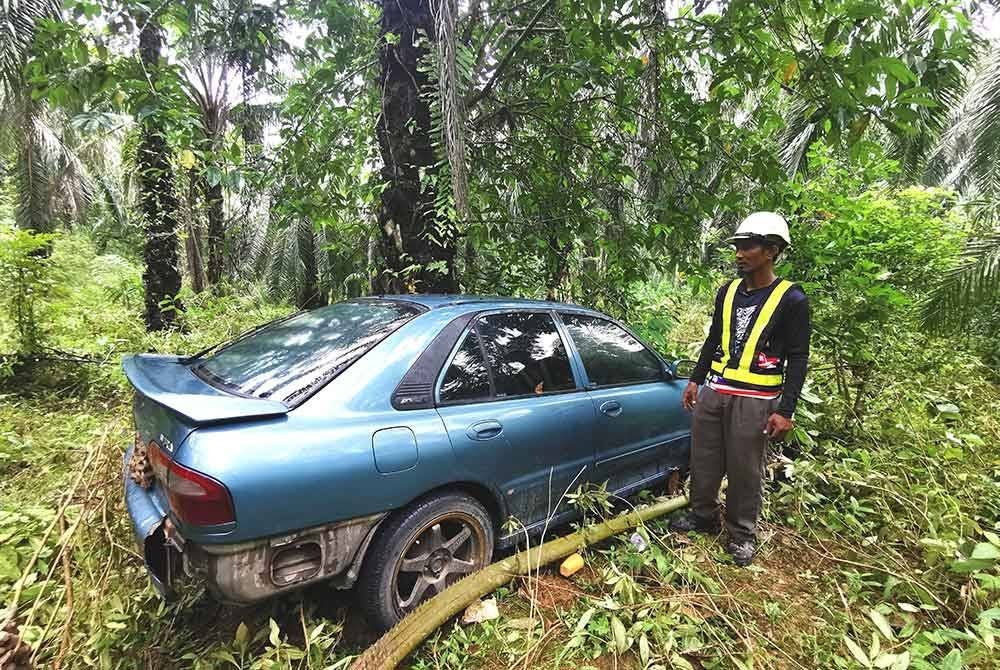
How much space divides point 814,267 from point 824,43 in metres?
1.92

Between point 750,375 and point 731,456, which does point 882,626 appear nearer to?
point 731,456

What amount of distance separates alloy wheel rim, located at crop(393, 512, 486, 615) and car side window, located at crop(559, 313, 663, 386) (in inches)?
45.4

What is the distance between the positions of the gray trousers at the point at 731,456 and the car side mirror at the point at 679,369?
49 cm

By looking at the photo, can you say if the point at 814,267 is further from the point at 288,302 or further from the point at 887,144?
the point at 288,302

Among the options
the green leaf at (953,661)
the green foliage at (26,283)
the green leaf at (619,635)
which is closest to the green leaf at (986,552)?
the green leaf at (953,661)

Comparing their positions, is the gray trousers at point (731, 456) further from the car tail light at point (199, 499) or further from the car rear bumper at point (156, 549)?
the car rear bumper at point (156, 549)

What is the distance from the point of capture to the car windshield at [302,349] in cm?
213

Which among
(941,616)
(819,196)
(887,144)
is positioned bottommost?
(941,616)

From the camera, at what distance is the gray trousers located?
2.78m

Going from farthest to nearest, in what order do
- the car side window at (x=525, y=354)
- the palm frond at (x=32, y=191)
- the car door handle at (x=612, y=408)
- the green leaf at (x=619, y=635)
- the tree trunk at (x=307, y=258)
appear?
the tree trunk at (x=307, y=258), the palm frond at (x=32, y=191), the car door handle at (x=612, y=408), the car side window at (x=525, y=354), the green leaf at (x=619, y=635)

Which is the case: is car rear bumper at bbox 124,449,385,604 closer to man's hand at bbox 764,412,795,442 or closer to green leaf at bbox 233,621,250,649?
green leaf at bbox 233,621,250,649

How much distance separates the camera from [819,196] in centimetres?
427

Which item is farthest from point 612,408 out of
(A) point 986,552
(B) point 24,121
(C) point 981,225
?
(B) point 24,121

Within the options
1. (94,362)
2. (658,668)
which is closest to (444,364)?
(658,668)
